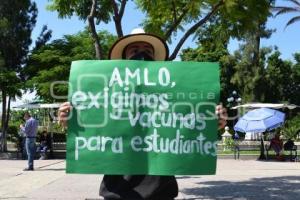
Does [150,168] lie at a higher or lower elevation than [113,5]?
lower

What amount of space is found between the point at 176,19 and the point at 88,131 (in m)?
6.56

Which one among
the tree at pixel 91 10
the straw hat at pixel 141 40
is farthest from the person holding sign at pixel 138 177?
the tree at pixel 91 10

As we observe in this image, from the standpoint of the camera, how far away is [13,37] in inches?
1047

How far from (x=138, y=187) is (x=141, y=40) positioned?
1.05m

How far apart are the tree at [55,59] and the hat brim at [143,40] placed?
20742mm

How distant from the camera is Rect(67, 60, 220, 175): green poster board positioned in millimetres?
4078

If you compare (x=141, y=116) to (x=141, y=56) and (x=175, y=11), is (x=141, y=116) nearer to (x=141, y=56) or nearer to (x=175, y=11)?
(x=141, y=56)

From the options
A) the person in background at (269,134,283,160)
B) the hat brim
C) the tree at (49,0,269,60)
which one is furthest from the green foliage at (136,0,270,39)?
the person in background at (269,134,283,160)

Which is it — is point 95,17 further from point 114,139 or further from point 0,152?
point 0,152

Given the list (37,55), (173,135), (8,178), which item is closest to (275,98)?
(37,55)

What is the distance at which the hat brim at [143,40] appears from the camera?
13.3 feet

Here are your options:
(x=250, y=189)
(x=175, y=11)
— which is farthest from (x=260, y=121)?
(x=175, y=11)

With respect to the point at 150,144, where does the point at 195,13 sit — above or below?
above

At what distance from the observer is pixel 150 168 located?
399 centimetres
